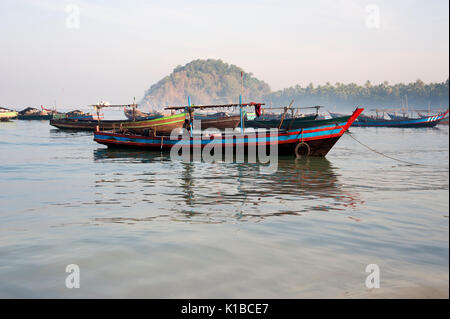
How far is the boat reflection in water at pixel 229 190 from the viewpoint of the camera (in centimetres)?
1035

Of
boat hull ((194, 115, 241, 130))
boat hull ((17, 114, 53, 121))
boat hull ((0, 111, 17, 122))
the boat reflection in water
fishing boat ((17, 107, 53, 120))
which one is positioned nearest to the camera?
the boat reflection in water

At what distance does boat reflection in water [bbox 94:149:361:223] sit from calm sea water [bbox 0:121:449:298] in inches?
2.7

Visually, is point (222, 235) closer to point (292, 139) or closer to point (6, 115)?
point (292, 139)

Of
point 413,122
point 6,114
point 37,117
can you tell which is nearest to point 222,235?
point 413,122

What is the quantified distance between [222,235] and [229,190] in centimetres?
557

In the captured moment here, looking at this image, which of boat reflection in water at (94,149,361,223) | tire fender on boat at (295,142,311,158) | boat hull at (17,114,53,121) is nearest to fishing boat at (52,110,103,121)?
boat hull at (17,114,53,121)

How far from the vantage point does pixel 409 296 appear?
5496 millimetres

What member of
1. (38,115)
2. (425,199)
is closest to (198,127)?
(425,199)

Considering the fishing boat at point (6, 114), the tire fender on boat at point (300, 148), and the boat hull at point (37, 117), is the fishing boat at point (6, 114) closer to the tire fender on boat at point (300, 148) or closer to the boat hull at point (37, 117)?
the boat hull at point (37, 117)

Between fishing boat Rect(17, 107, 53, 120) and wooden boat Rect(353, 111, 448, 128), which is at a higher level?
fishing boat Rect(17, 107, 53, 120)

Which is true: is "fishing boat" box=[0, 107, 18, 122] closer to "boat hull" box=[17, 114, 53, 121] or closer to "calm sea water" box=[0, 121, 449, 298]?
"boat hull" box=[17, 114, 53, 121]

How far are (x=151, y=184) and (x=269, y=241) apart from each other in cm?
810

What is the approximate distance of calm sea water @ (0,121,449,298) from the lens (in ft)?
19.3
